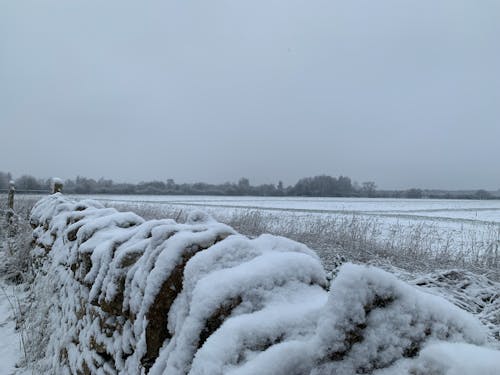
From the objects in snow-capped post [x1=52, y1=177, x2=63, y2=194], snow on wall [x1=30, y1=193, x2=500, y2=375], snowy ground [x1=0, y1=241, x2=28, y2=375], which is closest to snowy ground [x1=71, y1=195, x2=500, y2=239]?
snow-capped post [x1=52, y1=177, x2=63, y2=194]

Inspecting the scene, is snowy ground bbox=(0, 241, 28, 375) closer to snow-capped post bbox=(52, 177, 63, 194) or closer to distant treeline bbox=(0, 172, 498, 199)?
snow-capped post bbox=(52, 177, 63, 194)

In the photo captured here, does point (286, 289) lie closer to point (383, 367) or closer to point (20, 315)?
point (383, 367)

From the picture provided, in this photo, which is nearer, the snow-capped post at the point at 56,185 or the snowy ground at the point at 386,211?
the snow-capped post at the point at 56,185

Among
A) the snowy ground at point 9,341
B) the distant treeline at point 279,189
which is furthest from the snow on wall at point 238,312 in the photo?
the distant treeline at point 279,189

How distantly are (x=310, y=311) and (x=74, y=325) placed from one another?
2701mm

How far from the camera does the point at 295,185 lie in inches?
2985

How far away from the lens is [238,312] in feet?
3.86

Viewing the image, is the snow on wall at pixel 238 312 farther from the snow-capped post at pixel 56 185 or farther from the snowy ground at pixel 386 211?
the snowy ground at pixel 386 211

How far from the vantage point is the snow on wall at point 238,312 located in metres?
0.82

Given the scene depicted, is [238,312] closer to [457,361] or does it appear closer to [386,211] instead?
[457,361]

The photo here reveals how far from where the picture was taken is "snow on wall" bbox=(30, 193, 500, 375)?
2.70ft

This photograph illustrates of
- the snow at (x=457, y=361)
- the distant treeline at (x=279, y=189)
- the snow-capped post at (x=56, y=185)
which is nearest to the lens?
the snow at (x=457, y=361)

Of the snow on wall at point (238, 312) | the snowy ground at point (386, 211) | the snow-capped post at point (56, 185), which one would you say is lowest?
the snowy ground at point (386, 211)

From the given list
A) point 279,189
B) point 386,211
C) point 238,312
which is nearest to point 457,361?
point 238,312
